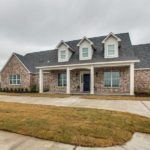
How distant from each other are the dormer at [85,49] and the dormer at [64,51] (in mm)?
1678

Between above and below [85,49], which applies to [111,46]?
above

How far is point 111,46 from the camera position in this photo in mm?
19516

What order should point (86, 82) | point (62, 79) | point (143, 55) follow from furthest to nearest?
point (62, 79) < point (86, 82) < point (143, 55)

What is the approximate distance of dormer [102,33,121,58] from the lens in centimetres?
1921

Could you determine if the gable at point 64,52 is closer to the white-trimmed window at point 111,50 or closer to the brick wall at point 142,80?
the white-trimmed window at point 111,50

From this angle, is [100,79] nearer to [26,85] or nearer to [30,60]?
[26,85]

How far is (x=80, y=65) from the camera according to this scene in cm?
1927

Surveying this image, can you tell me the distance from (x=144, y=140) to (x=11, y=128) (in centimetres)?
445

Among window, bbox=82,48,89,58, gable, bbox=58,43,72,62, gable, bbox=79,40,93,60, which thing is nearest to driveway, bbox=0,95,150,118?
gable, bbox=79,40,93,60

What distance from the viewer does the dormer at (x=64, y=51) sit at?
21.6 metres

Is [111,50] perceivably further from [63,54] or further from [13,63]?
[13,63]

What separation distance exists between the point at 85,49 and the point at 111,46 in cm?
312

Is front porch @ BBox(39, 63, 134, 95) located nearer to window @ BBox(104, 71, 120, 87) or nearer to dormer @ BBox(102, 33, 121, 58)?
window @ BBox(104, 71, 120, 87)

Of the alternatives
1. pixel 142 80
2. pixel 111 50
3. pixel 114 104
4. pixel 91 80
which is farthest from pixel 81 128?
pixel 142 80
